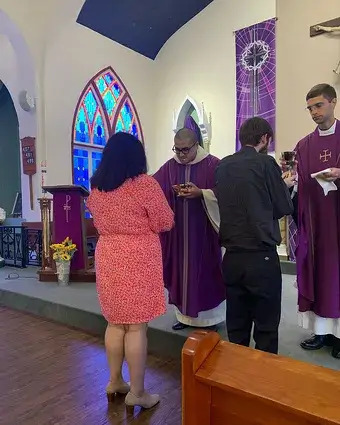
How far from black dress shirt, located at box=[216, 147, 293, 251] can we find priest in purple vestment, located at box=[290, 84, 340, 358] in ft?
1.53

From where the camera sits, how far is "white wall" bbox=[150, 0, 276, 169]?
22.2 ft

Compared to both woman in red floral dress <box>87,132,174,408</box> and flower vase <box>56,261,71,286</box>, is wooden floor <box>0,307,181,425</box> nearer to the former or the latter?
woman in red floral dress <box>87,132,174,408</box>

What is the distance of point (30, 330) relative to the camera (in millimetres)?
3221

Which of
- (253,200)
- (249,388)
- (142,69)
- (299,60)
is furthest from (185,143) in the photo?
(142,69)

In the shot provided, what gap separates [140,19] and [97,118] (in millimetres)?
1814

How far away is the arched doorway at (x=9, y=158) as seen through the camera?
725 centimetres

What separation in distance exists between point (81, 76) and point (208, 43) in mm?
2366

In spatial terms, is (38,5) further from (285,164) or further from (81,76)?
(285,164)

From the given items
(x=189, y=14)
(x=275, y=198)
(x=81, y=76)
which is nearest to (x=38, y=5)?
(x=81, y=76)

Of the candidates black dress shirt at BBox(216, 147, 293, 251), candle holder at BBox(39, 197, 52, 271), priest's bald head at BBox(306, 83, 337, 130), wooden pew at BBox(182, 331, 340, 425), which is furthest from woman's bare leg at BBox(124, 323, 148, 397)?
candle holder at BBox(39, 197, 52, 271)

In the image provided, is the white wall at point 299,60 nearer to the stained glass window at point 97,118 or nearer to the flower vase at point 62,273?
the flower vase at point 62,273

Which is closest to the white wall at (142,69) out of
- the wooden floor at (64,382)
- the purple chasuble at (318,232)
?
the wooden floor at (64,382)

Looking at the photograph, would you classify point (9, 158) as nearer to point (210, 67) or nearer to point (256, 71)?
point (210, 67)

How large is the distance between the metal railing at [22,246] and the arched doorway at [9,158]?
1736 mm
